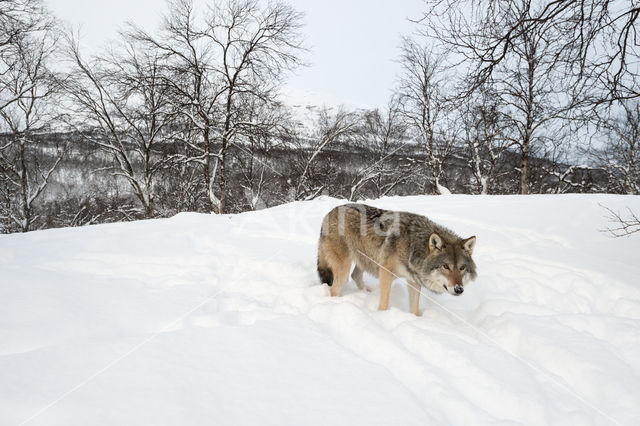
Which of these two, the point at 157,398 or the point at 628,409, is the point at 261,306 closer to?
the point at 157,398

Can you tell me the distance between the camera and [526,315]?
346 cm

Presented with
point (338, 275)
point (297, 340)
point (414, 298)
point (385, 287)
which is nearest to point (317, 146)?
point (338, 275)

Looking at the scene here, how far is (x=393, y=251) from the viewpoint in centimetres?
398

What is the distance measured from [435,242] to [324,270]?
5.97ft

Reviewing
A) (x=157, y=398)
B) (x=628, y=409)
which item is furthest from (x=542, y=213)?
(x=157, y=398)

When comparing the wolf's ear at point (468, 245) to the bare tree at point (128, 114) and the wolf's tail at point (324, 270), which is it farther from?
the bare tree at point (128, 114)

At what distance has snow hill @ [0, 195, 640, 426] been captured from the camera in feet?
6.07

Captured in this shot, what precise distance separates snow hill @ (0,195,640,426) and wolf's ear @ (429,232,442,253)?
100 cm

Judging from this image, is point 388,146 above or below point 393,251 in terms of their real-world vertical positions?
above

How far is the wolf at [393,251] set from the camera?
3.58 meters

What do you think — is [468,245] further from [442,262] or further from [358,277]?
[358,277]

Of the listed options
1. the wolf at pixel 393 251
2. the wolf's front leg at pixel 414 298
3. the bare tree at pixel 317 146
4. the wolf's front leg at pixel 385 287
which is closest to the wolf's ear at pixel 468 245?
the wolf at pixel 393 251

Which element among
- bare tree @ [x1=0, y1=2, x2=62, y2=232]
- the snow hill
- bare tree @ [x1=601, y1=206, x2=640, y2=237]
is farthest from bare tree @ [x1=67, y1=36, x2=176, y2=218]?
bare tree @ [x1=601, y1=206, x2=640, y2=237]

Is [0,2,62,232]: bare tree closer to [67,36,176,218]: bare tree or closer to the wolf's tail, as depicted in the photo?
[67,36,176,218]: bare tree
